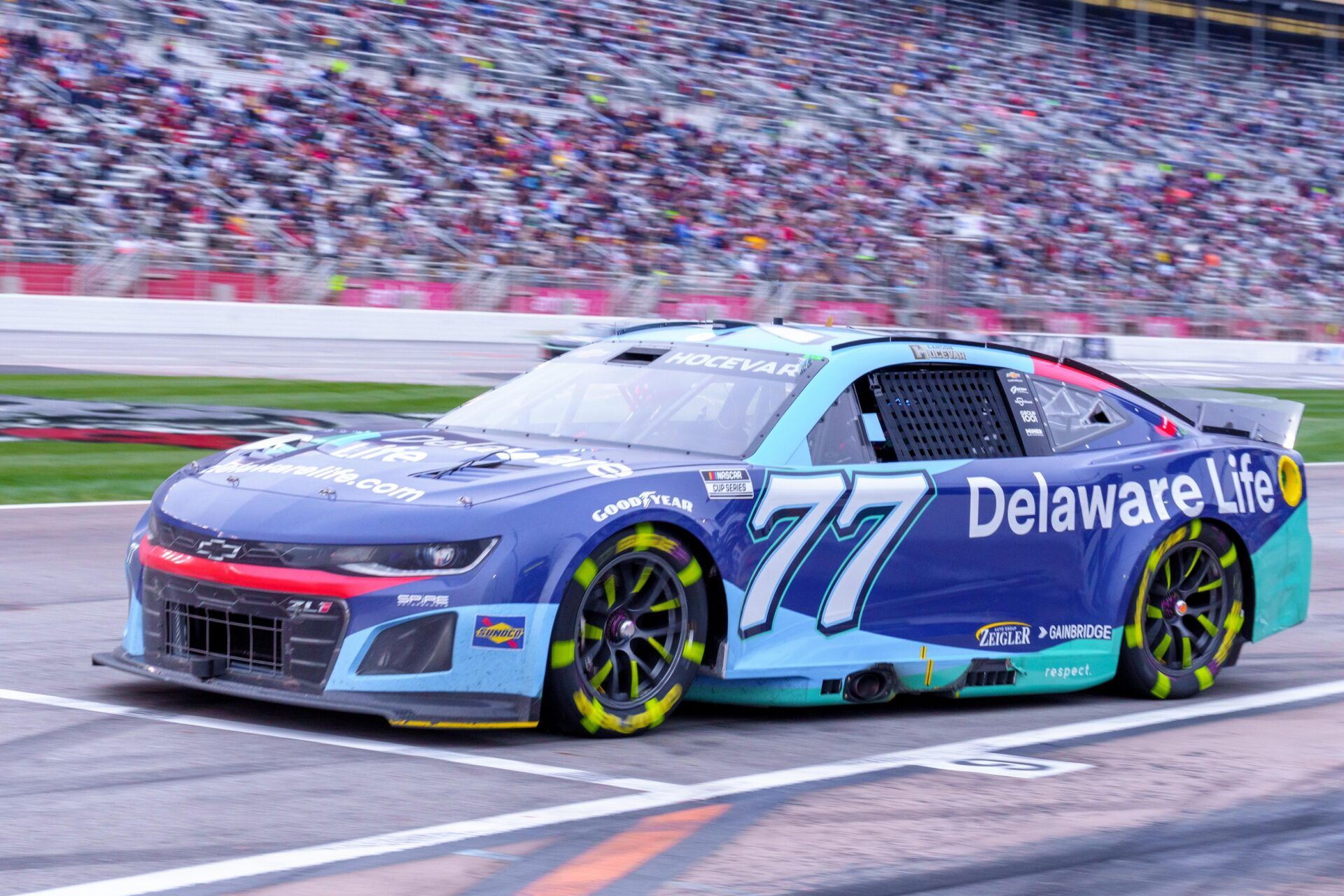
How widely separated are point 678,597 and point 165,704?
172 centimetres

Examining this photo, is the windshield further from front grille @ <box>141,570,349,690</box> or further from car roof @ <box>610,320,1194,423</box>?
front grille @ <box>141,570,349,690</box>

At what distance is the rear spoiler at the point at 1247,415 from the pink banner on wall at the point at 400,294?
21178mm

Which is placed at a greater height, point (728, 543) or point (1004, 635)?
point (728, 543)

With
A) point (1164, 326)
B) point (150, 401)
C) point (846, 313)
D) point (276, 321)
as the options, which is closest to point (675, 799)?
point (150, 401)

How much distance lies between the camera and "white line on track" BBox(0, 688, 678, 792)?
195 inches

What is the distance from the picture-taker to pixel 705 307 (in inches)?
1166

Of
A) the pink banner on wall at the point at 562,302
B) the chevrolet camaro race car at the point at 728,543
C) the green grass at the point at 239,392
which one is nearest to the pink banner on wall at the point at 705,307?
the pink banner on wall at the point at 562,302

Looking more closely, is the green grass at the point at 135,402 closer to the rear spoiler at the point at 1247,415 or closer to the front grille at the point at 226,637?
the front grille at the point at 226,637

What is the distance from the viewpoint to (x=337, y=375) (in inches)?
860

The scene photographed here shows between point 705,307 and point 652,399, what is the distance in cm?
2345

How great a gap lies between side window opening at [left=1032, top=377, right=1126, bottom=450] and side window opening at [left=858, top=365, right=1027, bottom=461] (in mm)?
213


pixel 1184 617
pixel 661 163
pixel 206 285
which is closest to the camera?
pixel 1184 617

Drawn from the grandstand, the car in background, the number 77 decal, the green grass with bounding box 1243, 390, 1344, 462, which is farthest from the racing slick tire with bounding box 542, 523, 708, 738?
the grandstand

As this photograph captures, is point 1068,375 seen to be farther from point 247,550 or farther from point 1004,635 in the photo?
point 247,550
